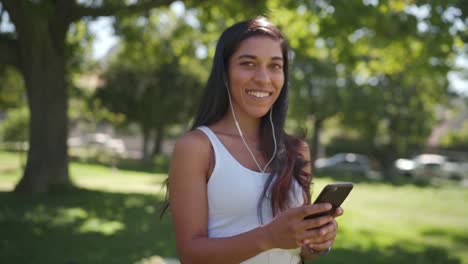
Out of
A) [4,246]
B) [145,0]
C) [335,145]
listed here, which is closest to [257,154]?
[4,246]

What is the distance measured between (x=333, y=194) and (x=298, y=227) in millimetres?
173

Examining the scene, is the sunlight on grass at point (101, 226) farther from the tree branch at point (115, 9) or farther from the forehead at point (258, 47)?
the forehead at point (258, 47)

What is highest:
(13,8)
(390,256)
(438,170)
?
(13,8)

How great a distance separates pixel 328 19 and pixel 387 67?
412 centimetres

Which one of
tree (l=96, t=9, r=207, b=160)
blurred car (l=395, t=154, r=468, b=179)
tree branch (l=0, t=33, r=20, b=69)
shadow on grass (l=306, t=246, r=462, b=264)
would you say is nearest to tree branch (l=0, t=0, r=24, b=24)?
tree branch (l=0, t=33, r=20, b=69)

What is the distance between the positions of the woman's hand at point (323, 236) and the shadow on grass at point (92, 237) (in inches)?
192

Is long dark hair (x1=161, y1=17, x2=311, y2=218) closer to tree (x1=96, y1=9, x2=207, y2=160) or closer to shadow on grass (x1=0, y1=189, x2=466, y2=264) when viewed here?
shadow on grass (x1=0, y1=189, x2=466, y2=264)

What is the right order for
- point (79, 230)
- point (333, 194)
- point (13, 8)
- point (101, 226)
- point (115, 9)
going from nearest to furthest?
1. point (333, 194)
2. point (79, 230)
3. point (101, 226)
4. point (13, 8)
5. point (115, 9)

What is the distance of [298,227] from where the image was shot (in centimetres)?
164

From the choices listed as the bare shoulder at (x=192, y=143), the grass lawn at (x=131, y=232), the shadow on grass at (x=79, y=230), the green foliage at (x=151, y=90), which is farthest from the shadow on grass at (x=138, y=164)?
the bare shoulder at (x=192, y=143)

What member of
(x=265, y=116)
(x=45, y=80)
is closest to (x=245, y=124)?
(x=265, y=116)

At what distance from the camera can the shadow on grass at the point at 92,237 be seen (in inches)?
284

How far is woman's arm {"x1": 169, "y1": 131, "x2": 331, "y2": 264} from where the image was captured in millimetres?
1688

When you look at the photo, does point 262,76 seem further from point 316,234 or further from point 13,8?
point 13,8
